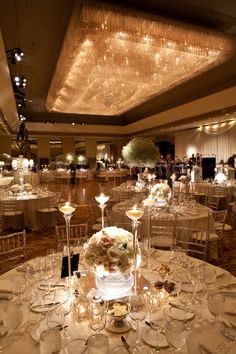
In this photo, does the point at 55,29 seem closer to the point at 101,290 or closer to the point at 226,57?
the point at 226,57

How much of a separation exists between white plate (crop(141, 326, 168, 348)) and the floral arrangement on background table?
37 centimetres

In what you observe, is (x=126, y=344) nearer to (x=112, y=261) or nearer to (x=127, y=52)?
(x=112, y=261)

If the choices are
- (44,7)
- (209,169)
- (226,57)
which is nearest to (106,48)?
(44,7)

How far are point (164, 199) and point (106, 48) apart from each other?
341cm

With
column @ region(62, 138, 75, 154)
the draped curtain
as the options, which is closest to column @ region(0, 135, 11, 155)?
column @ region(62, 138, 75, 154)

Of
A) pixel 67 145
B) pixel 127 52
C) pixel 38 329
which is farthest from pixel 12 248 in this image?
pixel 67 145

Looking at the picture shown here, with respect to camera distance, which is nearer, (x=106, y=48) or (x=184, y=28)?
(x=184, y=28)

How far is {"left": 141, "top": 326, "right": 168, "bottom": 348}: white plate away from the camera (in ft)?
5.04

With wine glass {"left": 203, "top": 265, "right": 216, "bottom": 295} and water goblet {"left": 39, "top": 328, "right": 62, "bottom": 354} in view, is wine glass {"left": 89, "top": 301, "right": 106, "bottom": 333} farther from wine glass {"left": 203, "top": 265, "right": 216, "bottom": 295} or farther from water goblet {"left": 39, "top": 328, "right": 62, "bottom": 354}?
wine glass {"left": 203, "top": 265, "right": 216, "bottom": 295}

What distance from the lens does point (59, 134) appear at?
20.6m

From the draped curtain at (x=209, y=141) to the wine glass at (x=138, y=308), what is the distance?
46.6ft

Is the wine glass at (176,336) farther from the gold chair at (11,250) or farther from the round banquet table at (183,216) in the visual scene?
the round banquet table at (183,216)

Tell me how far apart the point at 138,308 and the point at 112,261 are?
1.13 ft

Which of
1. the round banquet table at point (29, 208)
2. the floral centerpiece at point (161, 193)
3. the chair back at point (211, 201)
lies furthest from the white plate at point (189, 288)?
the chair back at point (211, 201)
